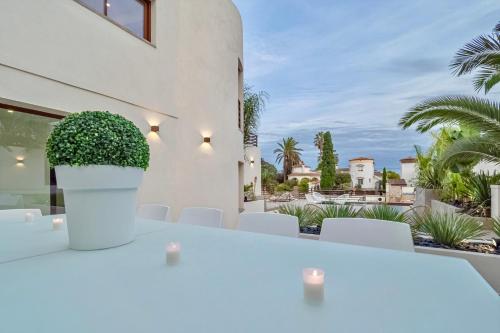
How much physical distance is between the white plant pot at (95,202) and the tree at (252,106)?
829cm

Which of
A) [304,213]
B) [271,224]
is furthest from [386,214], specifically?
[271,224]

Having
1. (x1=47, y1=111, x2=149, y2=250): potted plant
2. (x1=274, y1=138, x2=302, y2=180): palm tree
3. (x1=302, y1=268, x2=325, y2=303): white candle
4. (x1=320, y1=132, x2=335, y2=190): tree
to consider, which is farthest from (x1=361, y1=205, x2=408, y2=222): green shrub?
(x1=274, y1=138, x2=302, y2=180): palm tree

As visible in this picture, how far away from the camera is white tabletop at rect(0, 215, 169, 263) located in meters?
1.23

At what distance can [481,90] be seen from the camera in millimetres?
4734

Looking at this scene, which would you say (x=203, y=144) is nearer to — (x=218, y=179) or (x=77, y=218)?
(x=218, y=179)

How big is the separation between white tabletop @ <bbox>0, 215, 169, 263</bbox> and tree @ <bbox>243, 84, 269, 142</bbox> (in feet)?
25.4

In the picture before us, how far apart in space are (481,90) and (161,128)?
5407mm

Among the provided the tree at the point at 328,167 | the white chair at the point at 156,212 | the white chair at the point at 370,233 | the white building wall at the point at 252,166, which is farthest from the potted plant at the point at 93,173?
the tree at the point at 328,167

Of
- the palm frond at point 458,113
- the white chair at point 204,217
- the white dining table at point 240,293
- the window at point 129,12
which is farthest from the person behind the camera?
the palm frond at point 458,113

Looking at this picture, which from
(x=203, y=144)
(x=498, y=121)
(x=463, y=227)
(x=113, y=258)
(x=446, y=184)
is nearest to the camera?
(x=113, y=258)

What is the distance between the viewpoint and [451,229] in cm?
260

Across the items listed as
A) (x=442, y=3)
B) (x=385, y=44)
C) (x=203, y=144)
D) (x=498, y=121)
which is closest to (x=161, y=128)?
(x=203, y=144)

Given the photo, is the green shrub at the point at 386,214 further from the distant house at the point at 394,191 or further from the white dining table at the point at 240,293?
the distant house at the point at 394,191

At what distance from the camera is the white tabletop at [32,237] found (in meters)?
1.23
